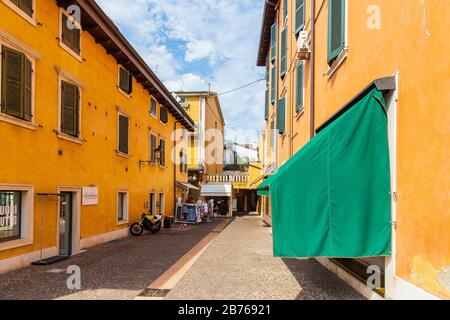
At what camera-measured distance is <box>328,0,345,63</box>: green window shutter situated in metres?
6.92

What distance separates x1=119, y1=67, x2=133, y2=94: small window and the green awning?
11.2 metres

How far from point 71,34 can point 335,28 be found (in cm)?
770

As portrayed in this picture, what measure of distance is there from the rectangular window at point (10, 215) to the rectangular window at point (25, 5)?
13.9 feet

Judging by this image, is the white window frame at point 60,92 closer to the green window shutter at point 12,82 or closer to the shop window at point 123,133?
the green window shutter at point 12,82

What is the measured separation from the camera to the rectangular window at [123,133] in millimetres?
14297

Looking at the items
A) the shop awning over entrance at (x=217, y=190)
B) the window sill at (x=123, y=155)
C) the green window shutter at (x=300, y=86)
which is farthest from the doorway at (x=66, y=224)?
the shop awning over entrance at (x=217, y=190)

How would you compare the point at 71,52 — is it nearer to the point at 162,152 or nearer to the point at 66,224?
the point at 66,224

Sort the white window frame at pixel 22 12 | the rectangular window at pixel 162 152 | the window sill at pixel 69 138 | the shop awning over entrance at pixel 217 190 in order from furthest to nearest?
the shop awning over entrance at pixel 217 190, the rectangular window at pixel 162 152, the window sill at pixel 69 138, the white window frame at pixel 22 12

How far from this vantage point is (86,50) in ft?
38.2

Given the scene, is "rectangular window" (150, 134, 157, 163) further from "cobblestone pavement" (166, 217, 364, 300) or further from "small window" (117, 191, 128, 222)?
"cobblestone pavement" (166, 217, 364, 300)

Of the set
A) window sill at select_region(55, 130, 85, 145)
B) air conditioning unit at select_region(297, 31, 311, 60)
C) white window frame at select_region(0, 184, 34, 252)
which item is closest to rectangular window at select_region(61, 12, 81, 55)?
window sill at select_region(55, 130, 85, 145)

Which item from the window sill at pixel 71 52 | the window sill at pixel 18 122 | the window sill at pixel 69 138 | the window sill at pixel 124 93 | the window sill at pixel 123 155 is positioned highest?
the window sill at pixel 71 52

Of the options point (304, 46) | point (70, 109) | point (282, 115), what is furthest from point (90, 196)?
point (282, 115)

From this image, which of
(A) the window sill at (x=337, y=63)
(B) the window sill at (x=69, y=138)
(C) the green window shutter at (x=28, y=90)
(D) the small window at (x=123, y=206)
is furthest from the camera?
(D) the small window at (x=123, y=206)
